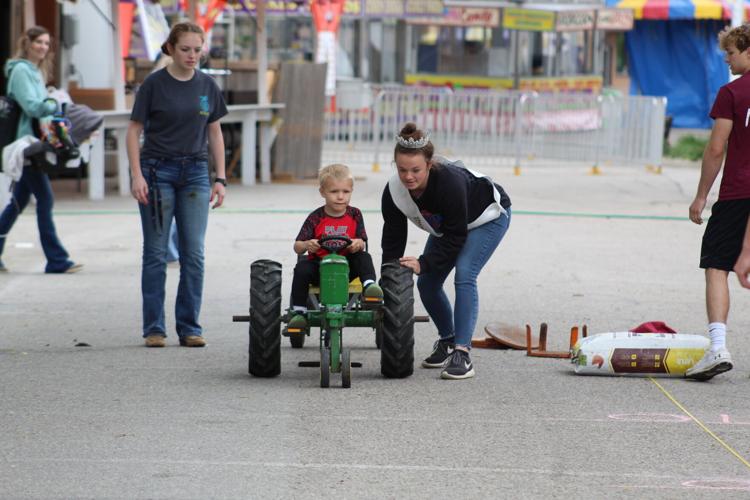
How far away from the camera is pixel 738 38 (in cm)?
752

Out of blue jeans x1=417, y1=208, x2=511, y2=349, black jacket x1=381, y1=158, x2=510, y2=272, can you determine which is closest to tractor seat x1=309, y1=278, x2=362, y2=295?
black jacket x1=381, y1=158, x2=510, y2=272

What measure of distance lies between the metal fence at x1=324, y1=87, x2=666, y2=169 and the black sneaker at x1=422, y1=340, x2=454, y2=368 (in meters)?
14.7

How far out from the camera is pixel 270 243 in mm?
13523

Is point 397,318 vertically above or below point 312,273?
below

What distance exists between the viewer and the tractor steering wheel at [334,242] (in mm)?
7477

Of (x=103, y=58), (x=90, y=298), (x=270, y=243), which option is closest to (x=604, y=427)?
(x=90, y=298)

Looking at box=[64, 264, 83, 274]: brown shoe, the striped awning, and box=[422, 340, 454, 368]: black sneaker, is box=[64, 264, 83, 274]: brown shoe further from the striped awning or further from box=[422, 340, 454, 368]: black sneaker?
the striped awning

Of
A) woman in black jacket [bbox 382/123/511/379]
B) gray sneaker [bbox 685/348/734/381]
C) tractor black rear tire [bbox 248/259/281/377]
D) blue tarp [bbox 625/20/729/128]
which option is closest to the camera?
woman in black jacket [bbox 382/123/511/379]

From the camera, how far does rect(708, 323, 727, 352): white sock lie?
751 cm

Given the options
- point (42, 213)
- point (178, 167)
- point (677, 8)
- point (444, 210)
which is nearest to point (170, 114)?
point (178, 167)

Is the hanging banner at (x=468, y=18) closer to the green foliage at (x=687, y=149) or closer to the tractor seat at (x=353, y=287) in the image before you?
the green foliage at (x=687, y=149)

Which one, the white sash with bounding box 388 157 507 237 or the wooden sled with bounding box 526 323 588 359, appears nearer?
the white sash with bounding box 388 157 507 237

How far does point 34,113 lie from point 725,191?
6.04m

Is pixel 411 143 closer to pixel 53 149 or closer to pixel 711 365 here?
pixel 711 365
